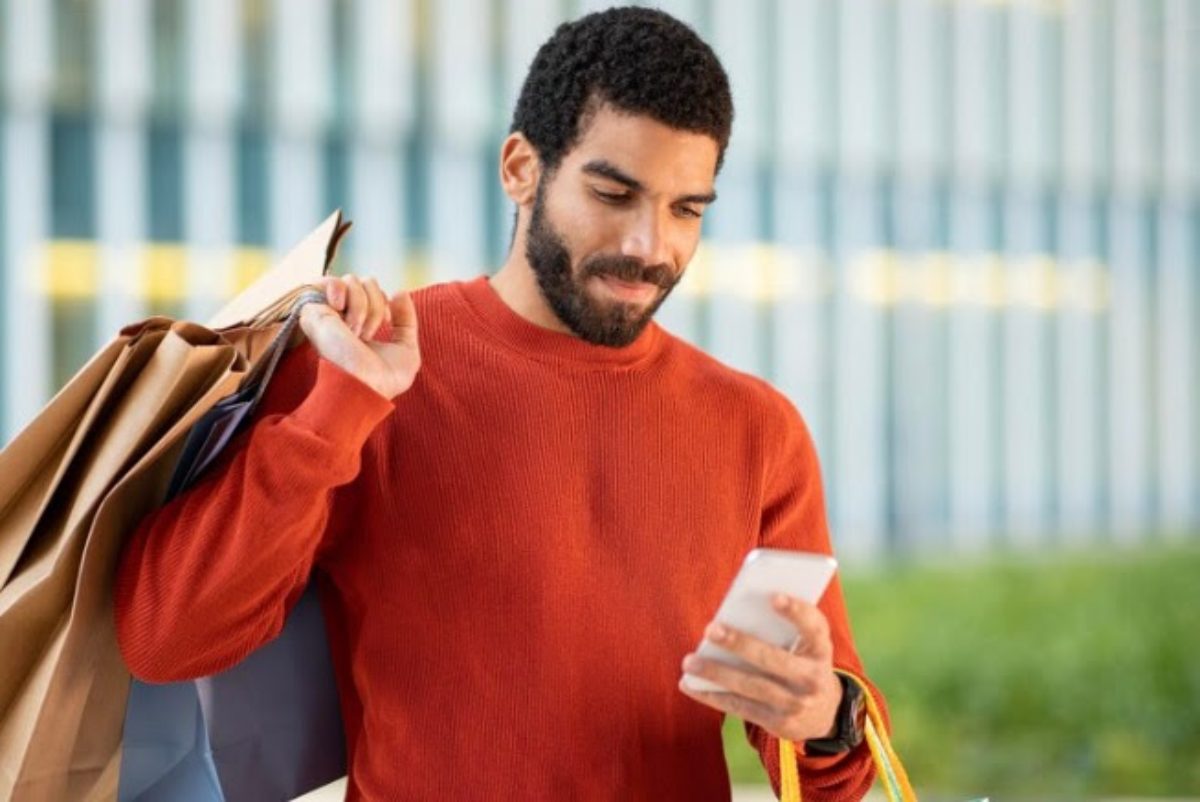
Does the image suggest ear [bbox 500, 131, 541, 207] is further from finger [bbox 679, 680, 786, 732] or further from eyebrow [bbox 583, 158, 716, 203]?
finger [bbox 679, 680, 786, 732]

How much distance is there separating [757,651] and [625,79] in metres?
0.53

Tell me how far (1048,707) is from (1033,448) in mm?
1435

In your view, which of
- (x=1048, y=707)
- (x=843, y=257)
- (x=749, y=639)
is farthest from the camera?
(x=843, y=257)

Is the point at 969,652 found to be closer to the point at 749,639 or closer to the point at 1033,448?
the point at 1033,448

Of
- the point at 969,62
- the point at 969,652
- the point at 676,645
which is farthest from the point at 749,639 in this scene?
the point at 969,62

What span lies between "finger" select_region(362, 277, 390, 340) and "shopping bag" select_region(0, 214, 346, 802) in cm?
7

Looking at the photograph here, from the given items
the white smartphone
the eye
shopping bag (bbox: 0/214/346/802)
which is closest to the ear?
the eye

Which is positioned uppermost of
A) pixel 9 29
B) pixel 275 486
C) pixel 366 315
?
pixel 9 29

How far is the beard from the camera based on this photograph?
5.06ft

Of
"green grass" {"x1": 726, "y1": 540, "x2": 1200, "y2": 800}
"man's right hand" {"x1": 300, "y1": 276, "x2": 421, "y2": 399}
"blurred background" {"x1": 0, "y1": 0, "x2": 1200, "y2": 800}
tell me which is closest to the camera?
"man's right hand" {"x1": 300, "y1": 276, "x2": 421, "y2": 399}

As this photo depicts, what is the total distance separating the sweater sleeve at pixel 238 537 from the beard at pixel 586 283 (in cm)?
25

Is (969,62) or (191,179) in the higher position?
(969,62)

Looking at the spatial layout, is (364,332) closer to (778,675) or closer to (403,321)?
(403,321)

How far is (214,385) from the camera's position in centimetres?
143
